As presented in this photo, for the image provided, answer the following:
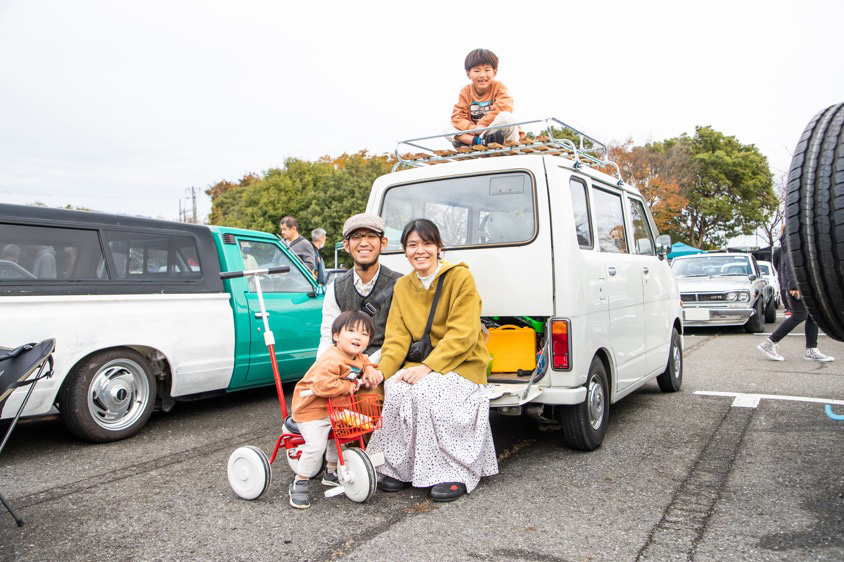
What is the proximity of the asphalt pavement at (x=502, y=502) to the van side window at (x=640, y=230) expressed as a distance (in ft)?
4.87

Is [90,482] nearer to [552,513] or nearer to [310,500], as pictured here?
[310,500]

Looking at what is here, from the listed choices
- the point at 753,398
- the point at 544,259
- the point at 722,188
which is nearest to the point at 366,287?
the point at 544,259

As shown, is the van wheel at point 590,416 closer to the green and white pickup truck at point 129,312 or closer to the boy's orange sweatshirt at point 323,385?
the boy's orange sweatshirt at point 323,385

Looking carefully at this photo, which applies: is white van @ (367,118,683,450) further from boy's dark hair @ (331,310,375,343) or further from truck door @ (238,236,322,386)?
truck door @ (238,236,322,386)

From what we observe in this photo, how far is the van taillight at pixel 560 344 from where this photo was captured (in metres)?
4.32

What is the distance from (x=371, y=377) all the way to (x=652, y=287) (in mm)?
3238

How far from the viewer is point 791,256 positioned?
12.1 ft

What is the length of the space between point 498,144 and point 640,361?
2.19m

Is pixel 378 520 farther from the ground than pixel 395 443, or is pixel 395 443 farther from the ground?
pixel 395 443

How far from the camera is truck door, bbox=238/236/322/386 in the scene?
20.8ft

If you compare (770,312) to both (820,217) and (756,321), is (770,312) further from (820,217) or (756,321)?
(820,217)

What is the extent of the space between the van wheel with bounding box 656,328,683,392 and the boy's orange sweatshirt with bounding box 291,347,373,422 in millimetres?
4077

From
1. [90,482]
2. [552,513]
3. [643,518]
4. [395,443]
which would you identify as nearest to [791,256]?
[643,518]

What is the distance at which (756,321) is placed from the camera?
1298cm
